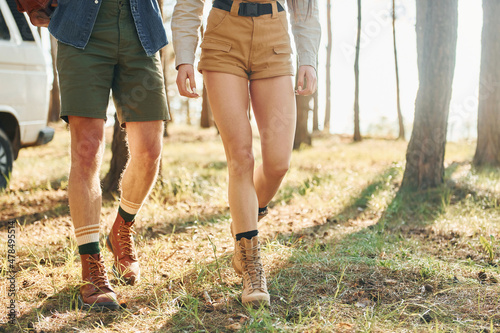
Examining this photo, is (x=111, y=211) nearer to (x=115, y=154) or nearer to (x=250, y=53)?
(x=115, y=154)

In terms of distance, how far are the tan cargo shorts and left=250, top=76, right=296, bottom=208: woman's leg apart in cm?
6

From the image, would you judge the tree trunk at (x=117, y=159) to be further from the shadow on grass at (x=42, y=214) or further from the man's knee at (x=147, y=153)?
the man's knee at (x=147, y=153)

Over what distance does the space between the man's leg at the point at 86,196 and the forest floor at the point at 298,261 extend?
6.6 inches

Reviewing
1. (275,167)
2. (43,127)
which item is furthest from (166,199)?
(275,167)

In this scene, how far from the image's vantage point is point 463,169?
274 inches

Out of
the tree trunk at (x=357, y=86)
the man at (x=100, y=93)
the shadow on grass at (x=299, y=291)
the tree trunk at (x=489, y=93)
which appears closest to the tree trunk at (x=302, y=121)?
the tree trunk at (x=489, y=93)

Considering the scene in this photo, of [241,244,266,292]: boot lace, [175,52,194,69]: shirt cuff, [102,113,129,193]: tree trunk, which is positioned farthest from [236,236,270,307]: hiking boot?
[102,113,129,193]: tree trunk

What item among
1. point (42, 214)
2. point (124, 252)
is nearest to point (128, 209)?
point (124, 252)

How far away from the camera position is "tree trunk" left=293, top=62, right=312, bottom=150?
11.6m

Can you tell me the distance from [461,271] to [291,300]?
4.15 ft

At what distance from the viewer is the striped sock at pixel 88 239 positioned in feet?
8.16

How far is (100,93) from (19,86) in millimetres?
3083

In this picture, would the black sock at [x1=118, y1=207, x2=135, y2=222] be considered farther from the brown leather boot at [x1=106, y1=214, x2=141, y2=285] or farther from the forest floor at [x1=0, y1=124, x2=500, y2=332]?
the forest floor at [x1=0, y1=124, x2=500, y2=332]

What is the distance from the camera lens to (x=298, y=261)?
3.02 m
